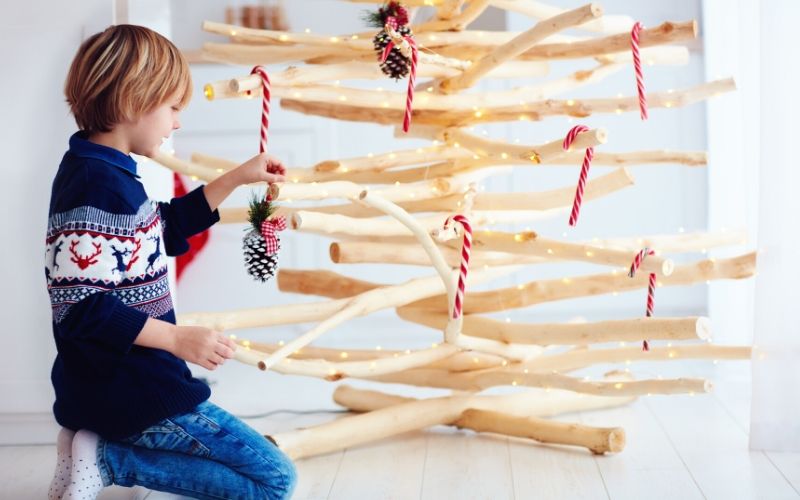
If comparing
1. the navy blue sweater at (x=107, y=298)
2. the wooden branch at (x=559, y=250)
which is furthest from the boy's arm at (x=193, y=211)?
the wooden branch at (x=559, y=250)

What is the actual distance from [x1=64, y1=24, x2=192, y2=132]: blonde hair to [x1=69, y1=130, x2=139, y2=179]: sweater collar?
1.2 inches

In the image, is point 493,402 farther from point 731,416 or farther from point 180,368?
point 180,368

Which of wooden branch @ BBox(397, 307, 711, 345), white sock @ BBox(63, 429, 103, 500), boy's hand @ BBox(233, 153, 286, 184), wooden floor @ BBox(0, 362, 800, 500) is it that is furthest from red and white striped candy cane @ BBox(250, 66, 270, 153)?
wooden branch @ BBox(397, 307, 711, 345)

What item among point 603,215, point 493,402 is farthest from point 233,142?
point 493,402

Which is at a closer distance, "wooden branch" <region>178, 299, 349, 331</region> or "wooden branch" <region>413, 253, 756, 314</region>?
"wooden branch" <region>178, 299, 349, 331</region>

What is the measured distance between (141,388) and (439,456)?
855 millimetres

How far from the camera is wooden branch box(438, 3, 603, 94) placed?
200cm

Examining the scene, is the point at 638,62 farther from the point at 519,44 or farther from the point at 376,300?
the point at 376,300

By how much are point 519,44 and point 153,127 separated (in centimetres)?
83

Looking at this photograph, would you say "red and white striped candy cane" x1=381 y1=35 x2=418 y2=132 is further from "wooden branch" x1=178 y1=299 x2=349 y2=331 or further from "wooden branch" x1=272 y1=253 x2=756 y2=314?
"wooden branch" x1=272 y1=253 x2=756 y2=314

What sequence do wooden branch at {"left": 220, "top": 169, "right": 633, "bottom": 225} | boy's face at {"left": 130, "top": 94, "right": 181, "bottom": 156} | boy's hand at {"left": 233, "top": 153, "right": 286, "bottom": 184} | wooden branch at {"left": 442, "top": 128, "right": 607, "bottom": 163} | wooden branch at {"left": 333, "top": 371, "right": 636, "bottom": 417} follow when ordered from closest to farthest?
1. boy's face at {"left": 130, "top": 94, "right": 181, "bottom": 156}
2. boy's hand at {"left": 233, "top": 153, "right": 286, "bottom": 184}
3. wooden branch at {"left": 442, "top": 128, "right": 607, "bottom": 163}
4. wooden branch at {"left": 220, "top": 169, "right": 633, "bottom": 225}
5. wooden branch at {"left": 333, "top": 371, "right": 636, "bottom": 417}

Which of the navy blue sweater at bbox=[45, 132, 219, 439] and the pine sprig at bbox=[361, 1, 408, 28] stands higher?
the pine sprig at bbox=[361, 1, 408, 28]

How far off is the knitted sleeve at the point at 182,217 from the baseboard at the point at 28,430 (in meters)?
0.81

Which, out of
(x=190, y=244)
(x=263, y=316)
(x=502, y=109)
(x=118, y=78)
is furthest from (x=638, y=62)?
(x=190, y=244)
